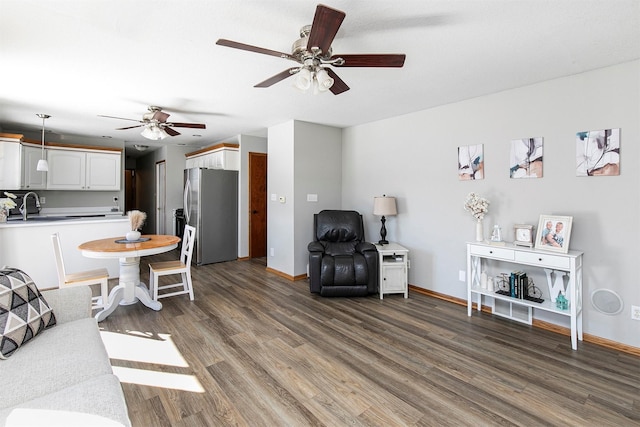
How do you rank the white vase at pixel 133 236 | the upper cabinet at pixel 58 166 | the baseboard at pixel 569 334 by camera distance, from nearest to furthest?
the baseboard at pixel 569 334, the white vase at pixel 133 236, the upper cabinet at pixel 58 166

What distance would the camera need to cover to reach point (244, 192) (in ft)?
18.6

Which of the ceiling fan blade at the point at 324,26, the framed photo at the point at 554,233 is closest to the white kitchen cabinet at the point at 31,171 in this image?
the ceiling fan blade at the point at 324,26

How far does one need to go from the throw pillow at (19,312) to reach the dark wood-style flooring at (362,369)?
2.20 feet

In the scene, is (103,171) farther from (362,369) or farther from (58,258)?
(362,369)

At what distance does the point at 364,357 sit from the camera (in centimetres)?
233

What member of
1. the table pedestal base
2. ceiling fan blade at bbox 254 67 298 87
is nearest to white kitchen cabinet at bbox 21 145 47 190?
the table pedestal base

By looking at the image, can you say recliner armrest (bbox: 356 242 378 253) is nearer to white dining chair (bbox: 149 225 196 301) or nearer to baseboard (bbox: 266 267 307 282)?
baseboard (bbox: 266 267 307 282)

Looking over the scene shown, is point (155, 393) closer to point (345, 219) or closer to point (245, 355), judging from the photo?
point (245, 355)

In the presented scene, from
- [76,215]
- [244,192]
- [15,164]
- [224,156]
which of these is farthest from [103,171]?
[244,192]

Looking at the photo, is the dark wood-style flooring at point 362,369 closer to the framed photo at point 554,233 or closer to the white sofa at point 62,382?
the white sofa at point 62,382

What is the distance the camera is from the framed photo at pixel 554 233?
8.44 feet

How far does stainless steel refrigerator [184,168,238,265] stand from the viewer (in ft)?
17.0

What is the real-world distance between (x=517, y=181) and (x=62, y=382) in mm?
3815

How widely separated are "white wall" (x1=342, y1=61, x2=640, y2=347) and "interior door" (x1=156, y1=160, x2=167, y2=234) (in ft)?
15.4
